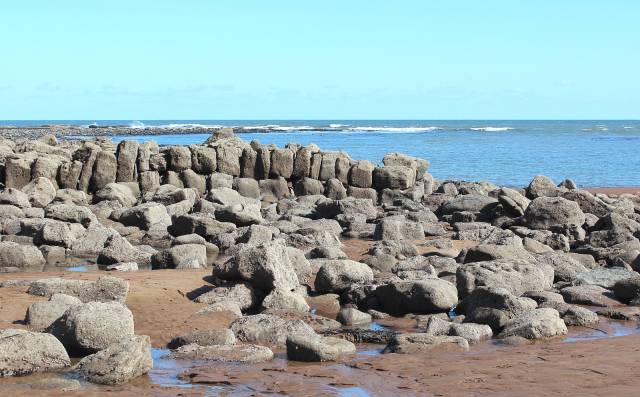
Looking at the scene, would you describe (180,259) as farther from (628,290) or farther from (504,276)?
(628,290)

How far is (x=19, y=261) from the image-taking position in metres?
16.5

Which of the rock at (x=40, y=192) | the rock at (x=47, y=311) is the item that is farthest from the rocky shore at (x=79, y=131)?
the rock at (x=47, y=311)

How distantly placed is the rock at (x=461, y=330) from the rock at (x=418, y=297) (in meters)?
1.20

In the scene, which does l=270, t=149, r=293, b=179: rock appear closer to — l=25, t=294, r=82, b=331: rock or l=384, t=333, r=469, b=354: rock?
l=25, t=294, r=82, b=331: rock

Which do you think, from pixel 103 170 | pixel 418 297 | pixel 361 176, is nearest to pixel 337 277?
pixel 418 297

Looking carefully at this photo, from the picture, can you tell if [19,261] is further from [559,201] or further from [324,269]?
[559,201]

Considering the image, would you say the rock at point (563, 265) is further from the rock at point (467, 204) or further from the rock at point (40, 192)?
the rock at point (40, 192)

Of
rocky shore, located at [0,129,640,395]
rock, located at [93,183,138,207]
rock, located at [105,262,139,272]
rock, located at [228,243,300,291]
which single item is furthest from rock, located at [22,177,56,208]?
rock, located at [228,243,300,291]

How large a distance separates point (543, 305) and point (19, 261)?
31.8ft

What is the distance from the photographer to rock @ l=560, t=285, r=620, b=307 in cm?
1447

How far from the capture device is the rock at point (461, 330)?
11812 millimetres

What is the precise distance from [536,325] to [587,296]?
3.03 metres

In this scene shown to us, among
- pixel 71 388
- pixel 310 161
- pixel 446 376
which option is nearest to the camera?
pixel 71 388

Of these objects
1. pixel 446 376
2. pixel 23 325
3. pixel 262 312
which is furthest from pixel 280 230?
pixel 446 376
